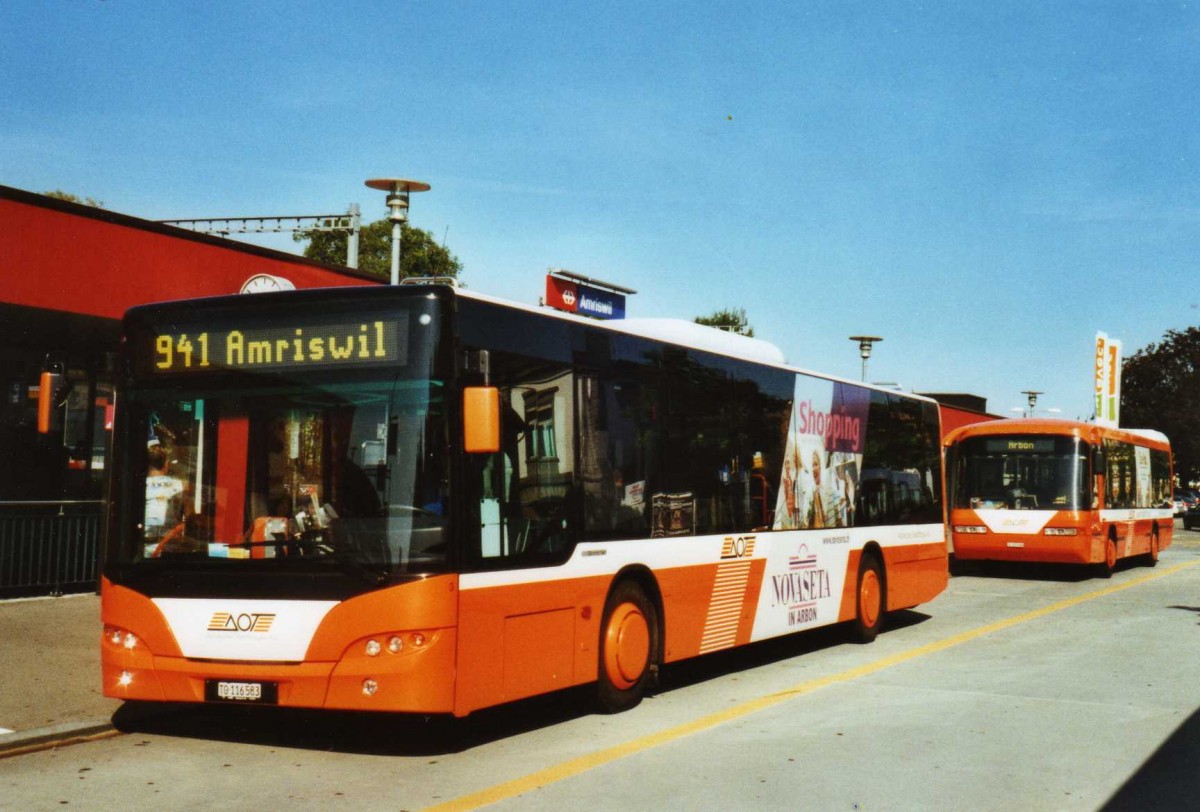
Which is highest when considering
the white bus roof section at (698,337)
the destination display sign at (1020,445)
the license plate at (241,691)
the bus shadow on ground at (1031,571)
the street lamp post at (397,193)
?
the street lamp post at (397,193)

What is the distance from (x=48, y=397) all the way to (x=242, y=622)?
74.8 inches

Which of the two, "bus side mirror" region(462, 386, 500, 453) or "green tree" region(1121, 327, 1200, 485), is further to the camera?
"green tree" region(1121, 327, 1200, 485)

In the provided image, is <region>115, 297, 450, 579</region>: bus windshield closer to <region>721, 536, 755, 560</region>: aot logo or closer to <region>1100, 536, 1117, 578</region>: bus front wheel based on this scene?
<region>721, 536, 755, 560</region>: aot logo

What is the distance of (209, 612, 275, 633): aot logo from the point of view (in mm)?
7734

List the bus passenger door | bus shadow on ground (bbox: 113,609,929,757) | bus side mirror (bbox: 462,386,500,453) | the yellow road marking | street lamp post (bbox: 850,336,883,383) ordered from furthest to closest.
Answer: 1. street lamp post (bbox: 850,336,883,383)
2. bus shadow on ground (bbox: 113,609,929,757)
3. the bus passenger door
4. bus side mirror (bbox: 462,386,500,453)
5. the yellow road marking

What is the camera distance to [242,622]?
25.6 feet

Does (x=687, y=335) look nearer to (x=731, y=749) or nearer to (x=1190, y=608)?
(x=731, y=749)

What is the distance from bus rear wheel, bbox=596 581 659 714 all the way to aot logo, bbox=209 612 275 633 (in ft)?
8.39

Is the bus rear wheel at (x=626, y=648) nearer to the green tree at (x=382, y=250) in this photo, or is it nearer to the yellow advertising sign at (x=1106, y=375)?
the green tree at (x=382, y=250)

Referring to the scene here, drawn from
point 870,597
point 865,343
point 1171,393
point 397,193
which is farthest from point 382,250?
point 1171,393

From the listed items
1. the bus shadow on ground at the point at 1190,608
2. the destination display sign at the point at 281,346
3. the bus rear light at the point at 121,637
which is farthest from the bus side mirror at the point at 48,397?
the bus shadow on ground at the point at 1190,608

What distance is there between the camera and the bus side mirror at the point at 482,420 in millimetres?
7438

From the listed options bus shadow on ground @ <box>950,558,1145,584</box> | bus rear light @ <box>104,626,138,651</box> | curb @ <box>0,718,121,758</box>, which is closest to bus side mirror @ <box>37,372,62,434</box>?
bus rear light @ <box>104,626,138,651</box>

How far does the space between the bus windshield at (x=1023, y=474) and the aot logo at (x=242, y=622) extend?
19112 millimetres
